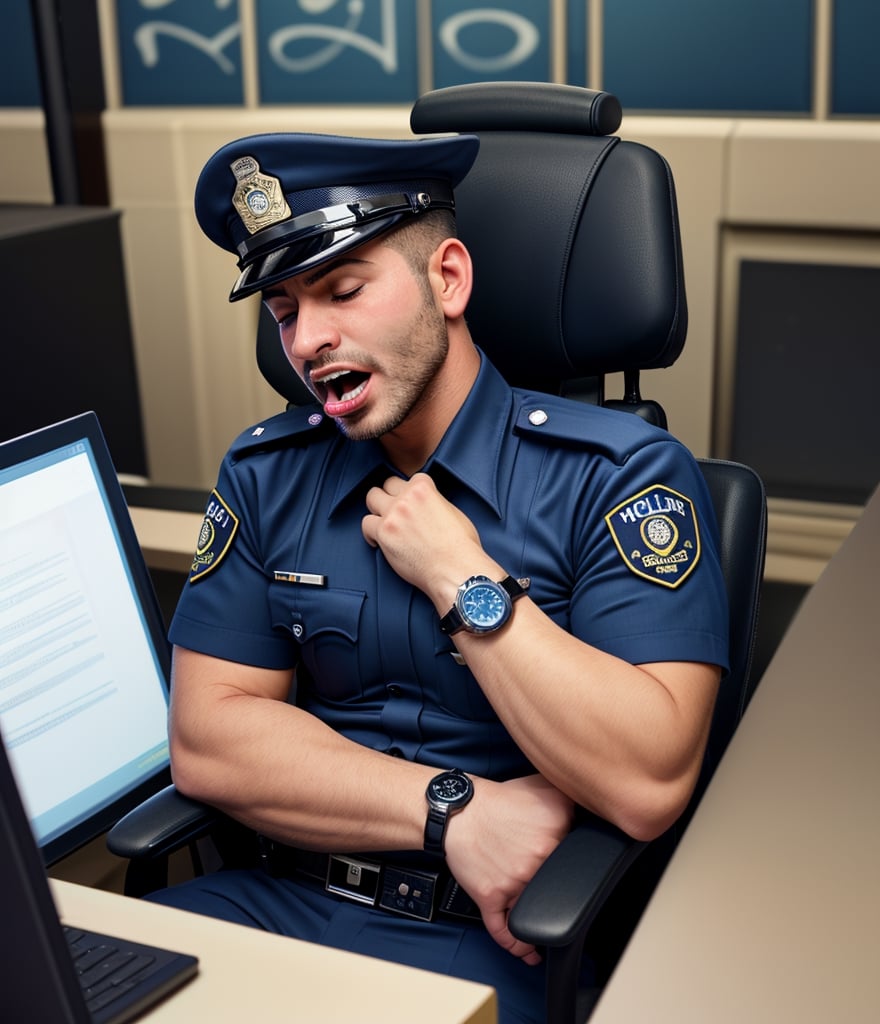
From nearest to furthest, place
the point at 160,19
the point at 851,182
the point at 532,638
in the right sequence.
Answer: the point at 532,638, the point at 851,182, the point at 160,19

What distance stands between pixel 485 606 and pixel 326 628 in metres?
0.25

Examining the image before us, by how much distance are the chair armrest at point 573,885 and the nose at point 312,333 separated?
553 mm

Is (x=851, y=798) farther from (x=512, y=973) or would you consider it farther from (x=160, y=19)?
(x=160, y=19)

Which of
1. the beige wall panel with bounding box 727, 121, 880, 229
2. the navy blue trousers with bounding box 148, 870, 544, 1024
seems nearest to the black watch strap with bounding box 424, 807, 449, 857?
the navy blue trousers with bounding box 148, 870, 544, 1024

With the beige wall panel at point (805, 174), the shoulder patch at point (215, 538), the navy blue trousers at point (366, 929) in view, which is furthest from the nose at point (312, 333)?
the beige wall panel at point (805, 174)

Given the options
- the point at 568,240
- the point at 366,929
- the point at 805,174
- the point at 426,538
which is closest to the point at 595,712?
the point at 426,538

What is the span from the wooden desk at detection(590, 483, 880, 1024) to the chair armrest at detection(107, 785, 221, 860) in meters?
0.64

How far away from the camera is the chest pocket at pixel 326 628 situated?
4.95ft

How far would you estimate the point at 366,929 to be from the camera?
4.72 feet

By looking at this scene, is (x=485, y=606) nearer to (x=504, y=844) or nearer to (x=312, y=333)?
(x=504, y=844)

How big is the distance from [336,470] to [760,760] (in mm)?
673

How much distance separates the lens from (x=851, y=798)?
101 centimetres

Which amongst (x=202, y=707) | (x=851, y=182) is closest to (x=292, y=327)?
(x=202, y=707)

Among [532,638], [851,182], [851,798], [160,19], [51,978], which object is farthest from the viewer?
[160,19]
